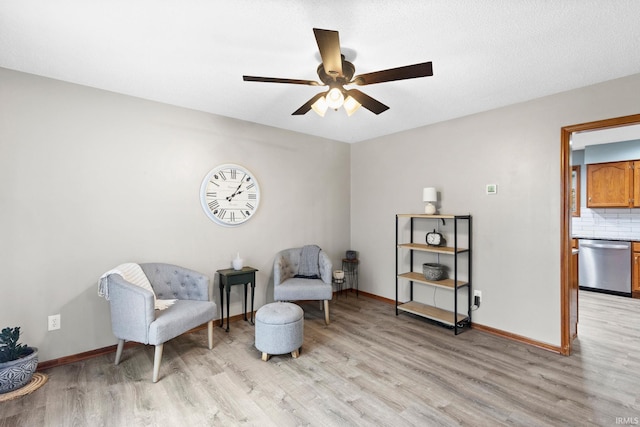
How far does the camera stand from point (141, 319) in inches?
93.0

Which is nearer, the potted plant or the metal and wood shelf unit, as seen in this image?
the potted plant

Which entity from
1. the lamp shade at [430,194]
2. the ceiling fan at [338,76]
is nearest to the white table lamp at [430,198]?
the lamp shade at [430,194]

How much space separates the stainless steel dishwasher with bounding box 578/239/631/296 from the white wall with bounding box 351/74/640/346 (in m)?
3.03

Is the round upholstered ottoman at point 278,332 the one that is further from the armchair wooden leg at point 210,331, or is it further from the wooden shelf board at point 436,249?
the wooden shelf board at point 436,249

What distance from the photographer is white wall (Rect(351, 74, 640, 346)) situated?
286cm

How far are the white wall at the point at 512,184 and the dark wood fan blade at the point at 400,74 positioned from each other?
1.90m

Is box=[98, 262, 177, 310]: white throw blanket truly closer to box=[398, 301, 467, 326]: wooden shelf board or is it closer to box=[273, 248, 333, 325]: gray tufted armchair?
box=[273, 248, 333, 325]: gray tufted armchair

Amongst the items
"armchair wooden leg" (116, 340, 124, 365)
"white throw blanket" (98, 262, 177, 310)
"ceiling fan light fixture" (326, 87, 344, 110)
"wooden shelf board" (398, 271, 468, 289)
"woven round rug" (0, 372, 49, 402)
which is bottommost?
"woven round rug" (0, 372, 49, 402)

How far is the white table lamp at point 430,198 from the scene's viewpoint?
142 inches

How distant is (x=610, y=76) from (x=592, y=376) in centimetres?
246

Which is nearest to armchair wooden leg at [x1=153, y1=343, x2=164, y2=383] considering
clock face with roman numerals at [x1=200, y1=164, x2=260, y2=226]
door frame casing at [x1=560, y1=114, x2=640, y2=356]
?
clock face with roman numerals at [x1=200, y1=164, x2=260, y2=226]

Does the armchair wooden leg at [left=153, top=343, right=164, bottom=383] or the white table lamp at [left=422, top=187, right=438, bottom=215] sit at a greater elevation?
the white table lamp at [left=422, top=187, right=438, bottom=215]

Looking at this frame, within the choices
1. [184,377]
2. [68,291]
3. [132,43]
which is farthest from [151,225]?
[132,43]

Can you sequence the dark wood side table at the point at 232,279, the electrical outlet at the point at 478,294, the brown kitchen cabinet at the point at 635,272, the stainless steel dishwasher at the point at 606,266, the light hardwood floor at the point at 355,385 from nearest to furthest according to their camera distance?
the light hardwood floor at the point at 355,385 < the dark wood side table at the point at 232,279 < the electrical outlet at the point at 478,294 < the brown kitchen cabinet at the point at 635,272 < the stainless steel dishwasher at the point at 606,266
